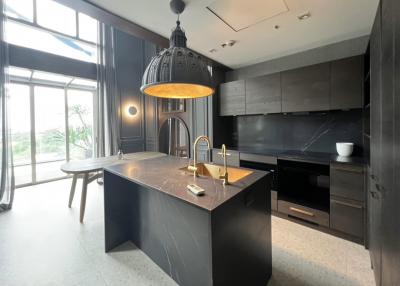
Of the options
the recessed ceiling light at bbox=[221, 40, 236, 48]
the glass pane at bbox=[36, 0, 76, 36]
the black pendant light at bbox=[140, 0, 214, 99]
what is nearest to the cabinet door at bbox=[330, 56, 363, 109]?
the recessed ceiling light at bbox=[221, 40, 236, 48]

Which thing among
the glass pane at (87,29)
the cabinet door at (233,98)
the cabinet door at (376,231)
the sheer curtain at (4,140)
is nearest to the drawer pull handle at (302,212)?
the cabinet door at (376,231)

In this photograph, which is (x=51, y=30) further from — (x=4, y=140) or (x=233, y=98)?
(x=233, y=98)

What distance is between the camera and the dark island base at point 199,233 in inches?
47.3

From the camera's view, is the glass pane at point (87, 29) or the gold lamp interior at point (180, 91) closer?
the gold lamp interior at point (180, 91)

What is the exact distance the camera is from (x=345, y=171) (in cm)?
215

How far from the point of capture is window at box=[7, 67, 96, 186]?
412 cm

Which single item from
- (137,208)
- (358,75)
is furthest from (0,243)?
(358,75)

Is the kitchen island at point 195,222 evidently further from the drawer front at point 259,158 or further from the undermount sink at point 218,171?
the drawer front at point 259,158

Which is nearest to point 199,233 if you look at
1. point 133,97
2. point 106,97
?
point 106,97

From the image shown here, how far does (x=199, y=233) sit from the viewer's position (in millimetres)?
1310

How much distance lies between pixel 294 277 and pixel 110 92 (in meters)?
4.99

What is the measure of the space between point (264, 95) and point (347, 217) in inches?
77.3

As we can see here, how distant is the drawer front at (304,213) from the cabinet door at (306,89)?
1336 millimetres

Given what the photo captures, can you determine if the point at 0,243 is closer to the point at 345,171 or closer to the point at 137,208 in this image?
the point at 137,208
